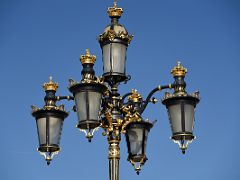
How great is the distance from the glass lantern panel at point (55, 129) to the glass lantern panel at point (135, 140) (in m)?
1.45

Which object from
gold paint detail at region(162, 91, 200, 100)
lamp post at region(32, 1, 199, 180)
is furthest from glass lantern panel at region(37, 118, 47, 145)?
gold paint detail at region(162, 91, 200, 100)

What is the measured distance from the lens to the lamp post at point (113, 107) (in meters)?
12.1

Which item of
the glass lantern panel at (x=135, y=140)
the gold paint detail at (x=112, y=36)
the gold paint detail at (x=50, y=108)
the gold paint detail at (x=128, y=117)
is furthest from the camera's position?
the glass lantern panel at (x=135, y=140)

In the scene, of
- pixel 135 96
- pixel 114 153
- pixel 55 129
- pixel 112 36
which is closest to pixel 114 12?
pixel 112 36

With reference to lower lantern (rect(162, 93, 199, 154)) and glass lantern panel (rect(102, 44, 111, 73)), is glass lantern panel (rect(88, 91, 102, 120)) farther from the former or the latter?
lower lantern (rect(162, 93, 199, 154))

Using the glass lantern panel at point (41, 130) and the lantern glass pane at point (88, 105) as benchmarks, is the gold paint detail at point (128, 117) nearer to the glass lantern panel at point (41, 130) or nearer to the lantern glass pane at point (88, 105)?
the lantern glass pane at point (88, 105)

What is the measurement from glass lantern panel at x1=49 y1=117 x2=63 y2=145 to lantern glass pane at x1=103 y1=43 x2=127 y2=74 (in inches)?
57.8

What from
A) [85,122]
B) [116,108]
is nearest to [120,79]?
[116,108]

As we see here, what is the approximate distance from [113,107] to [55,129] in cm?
135

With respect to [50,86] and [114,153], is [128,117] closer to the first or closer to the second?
[114,153]

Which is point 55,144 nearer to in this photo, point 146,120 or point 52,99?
point 52,99

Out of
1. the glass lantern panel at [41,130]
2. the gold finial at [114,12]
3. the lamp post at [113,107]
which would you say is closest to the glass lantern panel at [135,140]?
the lamp post at [113,107]

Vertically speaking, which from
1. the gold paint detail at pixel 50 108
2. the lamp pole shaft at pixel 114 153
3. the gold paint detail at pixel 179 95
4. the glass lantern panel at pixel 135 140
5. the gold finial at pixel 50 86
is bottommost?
the lamp pole shaft at pixel 114 153

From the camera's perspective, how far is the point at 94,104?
39.5ft
